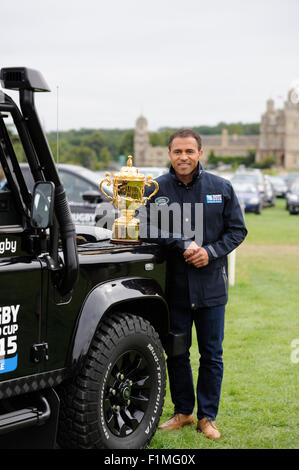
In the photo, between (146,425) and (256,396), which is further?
(256,396)

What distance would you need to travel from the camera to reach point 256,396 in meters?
5.48

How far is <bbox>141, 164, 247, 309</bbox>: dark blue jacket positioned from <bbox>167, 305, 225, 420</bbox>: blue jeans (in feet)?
0.36

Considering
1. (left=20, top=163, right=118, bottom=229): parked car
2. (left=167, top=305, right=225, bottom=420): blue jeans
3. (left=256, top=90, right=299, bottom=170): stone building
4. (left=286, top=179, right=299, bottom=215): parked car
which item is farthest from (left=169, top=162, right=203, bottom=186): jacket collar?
(left=256, top=90, right=299, bottom=170): stone building

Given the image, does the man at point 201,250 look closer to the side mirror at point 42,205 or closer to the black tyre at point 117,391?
the black tyre at point 117,391

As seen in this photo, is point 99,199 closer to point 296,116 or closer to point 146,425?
point 146,425

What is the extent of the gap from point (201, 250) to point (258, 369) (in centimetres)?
237

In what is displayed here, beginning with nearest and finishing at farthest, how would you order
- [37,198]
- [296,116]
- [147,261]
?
[37,198]
[147,261]
[296,116]

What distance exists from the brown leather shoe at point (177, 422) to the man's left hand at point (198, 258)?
1182mm

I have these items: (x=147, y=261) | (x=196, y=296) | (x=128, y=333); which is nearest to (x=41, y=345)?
(x=128, y=333)

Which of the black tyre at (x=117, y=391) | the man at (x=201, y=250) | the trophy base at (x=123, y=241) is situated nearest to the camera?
the black tyre at (x=117, y=391)

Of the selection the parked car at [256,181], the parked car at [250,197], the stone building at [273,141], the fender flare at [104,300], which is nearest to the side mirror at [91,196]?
the fender flare at [104,300]

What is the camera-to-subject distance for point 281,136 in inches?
7283

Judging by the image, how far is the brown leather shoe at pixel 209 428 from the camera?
4.54 meters

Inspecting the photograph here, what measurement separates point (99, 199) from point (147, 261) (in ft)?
25.4
